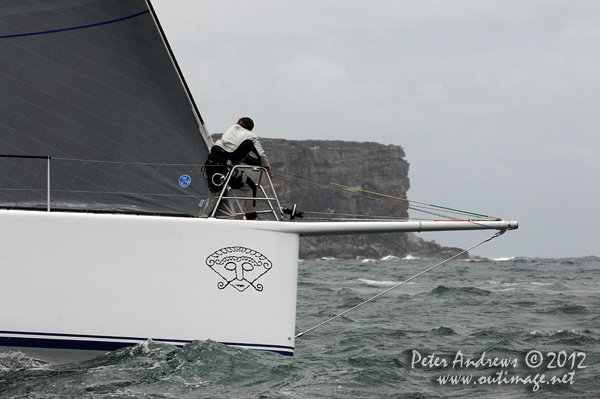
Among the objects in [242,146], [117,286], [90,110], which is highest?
[90,110]

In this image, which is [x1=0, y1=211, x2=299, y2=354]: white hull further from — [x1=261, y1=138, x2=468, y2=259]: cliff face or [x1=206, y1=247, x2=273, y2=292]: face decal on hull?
[x1=261, y1=138, x2=468, y2=259]: cliff face

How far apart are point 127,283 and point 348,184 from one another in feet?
287

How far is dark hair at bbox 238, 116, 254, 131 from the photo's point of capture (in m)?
5.66

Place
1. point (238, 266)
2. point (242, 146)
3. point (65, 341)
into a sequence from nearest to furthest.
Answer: point (65, 341), point (238, 266), point (242, 146)

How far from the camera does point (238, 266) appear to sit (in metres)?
4.89

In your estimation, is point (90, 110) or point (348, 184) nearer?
point (90, 110)

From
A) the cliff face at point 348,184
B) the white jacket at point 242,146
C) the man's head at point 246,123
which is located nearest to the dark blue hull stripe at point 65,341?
the white jacket at point 242,146

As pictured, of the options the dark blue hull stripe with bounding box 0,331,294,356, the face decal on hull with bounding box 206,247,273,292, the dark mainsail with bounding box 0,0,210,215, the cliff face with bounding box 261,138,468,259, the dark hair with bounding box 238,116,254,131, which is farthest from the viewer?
the cliff face with bounding box 261,138,468,259

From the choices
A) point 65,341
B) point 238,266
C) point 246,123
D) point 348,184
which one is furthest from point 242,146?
point 348,184

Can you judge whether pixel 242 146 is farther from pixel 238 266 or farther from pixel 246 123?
pixel 238 266

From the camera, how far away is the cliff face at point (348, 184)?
8412cm

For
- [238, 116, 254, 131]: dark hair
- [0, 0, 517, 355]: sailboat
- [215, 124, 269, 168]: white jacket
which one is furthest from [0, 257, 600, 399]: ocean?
[238, 116, 254, 131]: dark hair

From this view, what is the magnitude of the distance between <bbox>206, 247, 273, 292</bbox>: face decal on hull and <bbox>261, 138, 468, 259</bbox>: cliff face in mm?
77251

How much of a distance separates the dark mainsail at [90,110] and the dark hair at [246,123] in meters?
0.43
